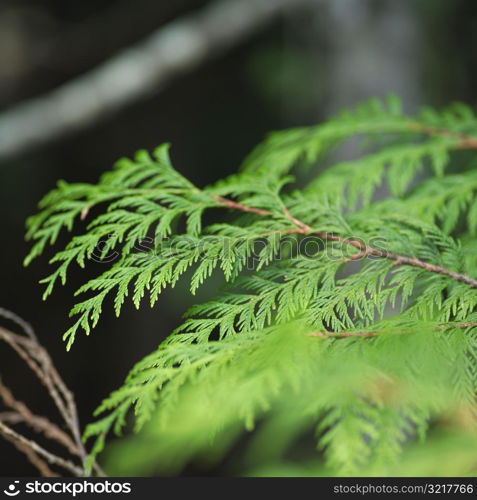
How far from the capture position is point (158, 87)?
296cm

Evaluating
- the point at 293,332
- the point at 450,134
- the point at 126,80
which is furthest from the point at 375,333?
the point at 126,80

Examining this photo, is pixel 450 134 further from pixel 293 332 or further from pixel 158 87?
pixel 158 87

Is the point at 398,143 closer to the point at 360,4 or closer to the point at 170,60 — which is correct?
the point at 360,4

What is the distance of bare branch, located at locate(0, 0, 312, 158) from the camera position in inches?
114

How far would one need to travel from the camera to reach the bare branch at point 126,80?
2889 millimetres

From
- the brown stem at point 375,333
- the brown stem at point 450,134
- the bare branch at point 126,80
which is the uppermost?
the bare branch at point 126,80

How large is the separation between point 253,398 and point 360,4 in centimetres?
259

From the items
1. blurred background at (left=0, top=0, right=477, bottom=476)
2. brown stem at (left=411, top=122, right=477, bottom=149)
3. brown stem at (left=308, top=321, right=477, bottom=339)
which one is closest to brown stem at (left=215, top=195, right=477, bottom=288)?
brown stem at (left=308, top=321, right=477, bottom=339)

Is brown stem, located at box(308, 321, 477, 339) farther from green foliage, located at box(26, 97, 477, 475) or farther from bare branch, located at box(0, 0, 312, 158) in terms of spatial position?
bare branch, located at box(0, 0, 312, 158)

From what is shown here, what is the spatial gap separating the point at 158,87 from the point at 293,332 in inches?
97.2

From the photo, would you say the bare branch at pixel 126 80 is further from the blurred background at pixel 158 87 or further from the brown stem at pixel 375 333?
the brown stem at pixel 375 333

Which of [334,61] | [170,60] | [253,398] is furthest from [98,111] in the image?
[253,398]

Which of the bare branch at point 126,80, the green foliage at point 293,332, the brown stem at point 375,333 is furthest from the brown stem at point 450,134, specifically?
the bare branch at point 126,80

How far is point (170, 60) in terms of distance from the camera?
2.88 meters
